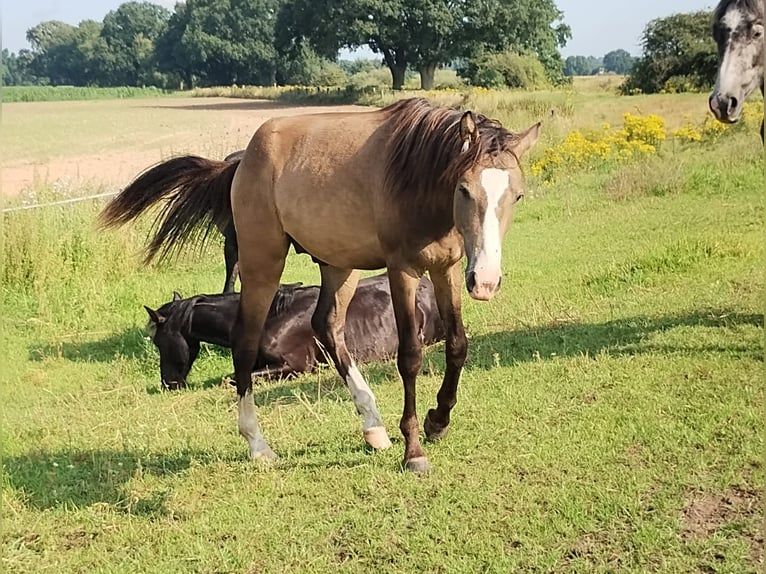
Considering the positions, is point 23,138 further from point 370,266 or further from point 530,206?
point 370,266

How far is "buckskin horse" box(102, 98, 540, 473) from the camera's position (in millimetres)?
3242

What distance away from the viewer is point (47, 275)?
8477mm

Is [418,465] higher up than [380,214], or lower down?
lower down

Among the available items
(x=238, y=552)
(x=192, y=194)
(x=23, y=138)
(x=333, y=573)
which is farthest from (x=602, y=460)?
(x=23, y=138)

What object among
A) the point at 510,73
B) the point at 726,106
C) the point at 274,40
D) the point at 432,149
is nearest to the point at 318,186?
the point at 432,149

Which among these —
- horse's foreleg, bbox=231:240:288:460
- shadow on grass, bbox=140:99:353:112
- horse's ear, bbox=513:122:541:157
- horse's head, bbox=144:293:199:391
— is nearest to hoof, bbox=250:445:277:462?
horse's foreleg, bbox=231:240:288:460

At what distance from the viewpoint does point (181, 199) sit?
4988 mm

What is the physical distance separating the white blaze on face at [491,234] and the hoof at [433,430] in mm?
1295

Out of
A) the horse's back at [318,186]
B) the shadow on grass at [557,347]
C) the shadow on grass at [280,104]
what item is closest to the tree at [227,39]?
the shadow on grass at [280,104]

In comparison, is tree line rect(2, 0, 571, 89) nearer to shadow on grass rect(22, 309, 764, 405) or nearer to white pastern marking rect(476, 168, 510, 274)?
shadow on grass rect(22, 309, 764, 405)

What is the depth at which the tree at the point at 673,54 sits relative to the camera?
29.1 metres

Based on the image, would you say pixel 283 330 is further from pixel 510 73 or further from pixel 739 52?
pixel 510 73

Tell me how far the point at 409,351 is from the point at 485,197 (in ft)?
3.38

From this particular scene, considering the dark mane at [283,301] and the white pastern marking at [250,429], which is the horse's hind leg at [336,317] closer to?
the white pastern marking at [250,429]
